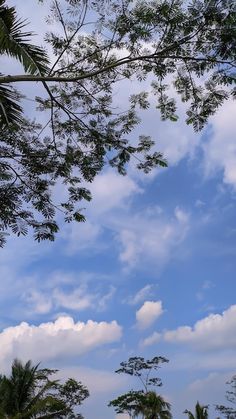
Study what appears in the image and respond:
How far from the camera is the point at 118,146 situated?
11477 mm

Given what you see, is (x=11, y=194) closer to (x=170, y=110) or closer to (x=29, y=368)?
(x=170, y=110)

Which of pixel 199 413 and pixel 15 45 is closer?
pixel 15 45

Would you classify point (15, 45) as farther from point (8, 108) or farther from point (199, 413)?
point (199, 413)

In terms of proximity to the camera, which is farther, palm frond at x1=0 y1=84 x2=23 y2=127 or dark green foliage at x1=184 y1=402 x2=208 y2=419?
dark green foliage at x1=184 y1=402 x2=208 y2=419

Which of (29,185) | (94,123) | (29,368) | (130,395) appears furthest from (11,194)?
(130,395)

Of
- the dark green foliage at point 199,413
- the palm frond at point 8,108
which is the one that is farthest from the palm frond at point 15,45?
the dark green foliage at point 199,413

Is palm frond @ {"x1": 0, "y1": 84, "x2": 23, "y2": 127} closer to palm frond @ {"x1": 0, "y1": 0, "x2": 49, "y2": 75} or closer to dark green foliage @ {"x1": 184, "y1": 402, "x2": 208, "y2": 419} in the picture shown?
palm frond @ {"x1": 0, "y1": 0, "x2": 49, "y2": 75}

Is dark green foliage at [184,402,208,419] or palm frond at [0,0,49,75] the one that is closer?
palm frond at [0,0,49,75]

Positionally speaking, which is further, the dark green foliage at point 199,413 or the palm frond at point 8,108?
the dark green foliage at point 199,413

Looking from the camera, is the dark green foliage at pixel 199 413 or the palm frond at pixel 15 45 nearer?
the palm frond at pixel 15 45

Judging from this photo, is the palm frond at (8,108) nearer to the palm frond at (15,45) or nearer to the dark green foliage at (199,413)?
the palm frond at (15,45)

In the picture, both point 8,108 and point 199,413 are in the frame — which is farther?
point 199,413

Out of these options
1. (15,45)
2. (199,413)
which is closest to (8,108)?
(15,45)

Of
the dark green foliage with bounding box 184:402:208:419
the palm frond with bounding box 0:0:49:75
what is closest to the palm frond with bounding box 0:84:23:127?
the palm frond with bounding box 0:0:49:75
